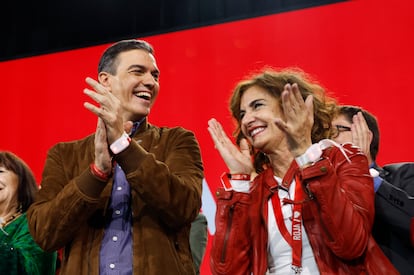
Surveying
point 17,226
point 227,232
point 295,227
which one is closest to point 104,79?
→ point 227,232

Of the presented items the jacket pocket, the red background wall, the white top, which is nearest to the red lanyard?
the white top

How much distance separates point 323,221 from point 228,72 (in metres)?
2.33

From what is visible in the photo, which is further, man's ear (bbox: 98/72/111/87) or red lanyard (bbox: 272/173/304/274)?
man's ear (bbox: 98/72/111/87)

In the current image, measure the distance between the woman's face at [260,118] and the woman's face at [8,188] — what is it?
1.34 metres

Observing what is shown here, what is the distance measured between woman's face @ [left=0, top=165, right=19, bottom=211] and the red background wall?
130 centimetres

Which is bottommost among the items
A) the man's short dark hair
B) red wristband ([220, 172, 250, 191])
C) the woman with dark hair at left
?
the woman with dark hair at left

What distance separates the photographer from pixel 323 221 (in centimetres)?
175

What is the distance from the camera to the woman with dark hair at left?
100 inches

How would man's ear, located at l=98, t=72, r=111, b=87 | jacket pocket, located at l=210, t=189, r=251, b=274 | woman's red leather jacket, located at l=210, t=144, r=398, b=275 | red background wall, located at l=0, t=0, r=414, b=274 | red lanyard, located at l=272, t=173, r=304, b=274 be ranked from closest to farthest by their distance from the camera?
woman's red leather jacket, located at l=210, t=144, r=398, b=275, red lanyard, located at l=272, t=173, r=304, b=274, jacket pocket, located at l=210, t=189, r=251, b=274, man's ear, located at l=98, t=72, r=111, b=87, red background wall, located at l=0, t=0, r=414, b=274

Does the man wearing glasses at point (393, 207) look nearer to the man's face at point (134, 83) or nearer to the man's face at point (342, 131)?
the man's face at point (342, 131)

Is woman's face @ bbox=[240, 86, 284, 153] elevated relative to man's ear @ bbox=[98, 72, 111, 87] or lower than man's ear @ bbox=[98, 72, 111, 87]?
lower

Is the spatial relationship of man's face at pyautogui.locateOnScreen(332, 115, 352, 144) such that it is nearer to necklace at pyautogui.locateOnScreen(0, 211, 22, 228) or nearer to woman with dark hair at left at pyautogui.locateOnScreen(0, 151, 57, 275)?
woman with dark hair at left at pyautogui.locateOnScreen(0, 151, 57, 275)

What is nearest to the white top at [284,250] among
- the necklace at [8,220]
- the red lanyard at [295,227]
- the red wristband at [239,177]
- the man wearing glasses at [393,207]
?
the red lanyard at [295,227]

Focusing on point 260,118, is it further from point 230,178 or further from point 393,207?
point 393,207
